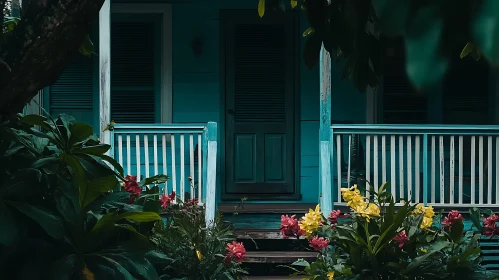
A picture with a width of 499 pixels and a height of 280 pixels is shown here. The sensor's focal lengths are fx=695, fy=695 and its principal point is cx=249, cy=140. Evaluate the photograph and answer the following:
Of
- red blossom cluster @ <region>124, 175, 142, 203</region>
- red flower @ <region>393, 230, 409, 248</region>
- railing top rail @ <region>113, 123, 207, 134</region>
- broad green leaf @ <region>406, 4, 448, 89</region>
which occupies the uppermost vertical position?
railing top rail @ <region>113, 123, 207, 134</region>

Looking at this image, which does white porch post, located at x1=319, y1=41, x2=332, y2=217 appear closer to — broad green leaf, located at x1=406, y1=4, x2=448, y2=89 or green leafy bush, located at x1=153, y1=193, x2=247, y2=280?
green leafy bush, located at x1=153, y1=193, x2=247, y2=280

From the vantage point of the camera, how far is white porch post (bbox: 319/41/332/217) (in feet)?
24.2

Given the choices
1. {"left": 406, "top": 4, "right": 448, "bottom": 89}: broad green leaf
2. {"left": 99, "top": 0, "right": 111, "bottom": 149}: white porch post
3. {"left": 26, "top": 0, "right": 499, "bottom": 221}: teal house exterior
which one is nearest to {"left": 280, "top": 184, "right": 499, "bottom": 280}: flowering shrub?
{"left": 99, "top": 0, "right": 111, "bottom": 149}: white porch post

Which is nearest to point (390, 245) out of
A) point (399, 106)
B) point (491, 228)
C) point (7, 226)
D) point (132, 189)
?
point (491, 228)

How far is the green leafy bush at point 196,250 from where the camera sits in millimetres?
4828

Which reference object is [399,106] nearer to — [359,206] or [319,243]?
[359,206]

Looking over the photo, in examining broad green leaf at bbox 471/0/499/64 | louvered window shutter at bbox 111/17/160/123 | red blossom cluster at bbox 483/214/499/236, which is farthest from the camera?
louvered window shutter at bbox 111/17/160/123

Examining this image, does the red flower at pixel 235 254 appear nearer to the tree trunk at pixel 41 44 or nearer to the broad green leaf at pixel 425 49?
the tree trunk at pixel 41 44

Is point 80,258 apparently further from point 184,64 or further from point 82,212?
point 184,64

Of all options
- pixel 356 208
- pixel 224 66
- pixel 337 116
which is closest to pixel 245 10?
pixel 224 66

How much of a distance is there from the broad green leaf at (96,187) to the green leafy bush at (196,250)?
954 millimetres

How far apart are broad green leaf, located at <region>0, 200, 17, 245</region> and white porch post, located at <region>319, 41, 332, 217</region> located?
439 cm

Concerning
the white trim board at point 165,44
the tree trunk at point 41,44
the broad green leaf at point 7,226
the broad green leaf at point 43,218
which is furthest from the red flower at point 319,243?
the white trim board at point 165,44

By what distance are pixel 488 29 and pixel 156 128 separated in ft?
22.4
